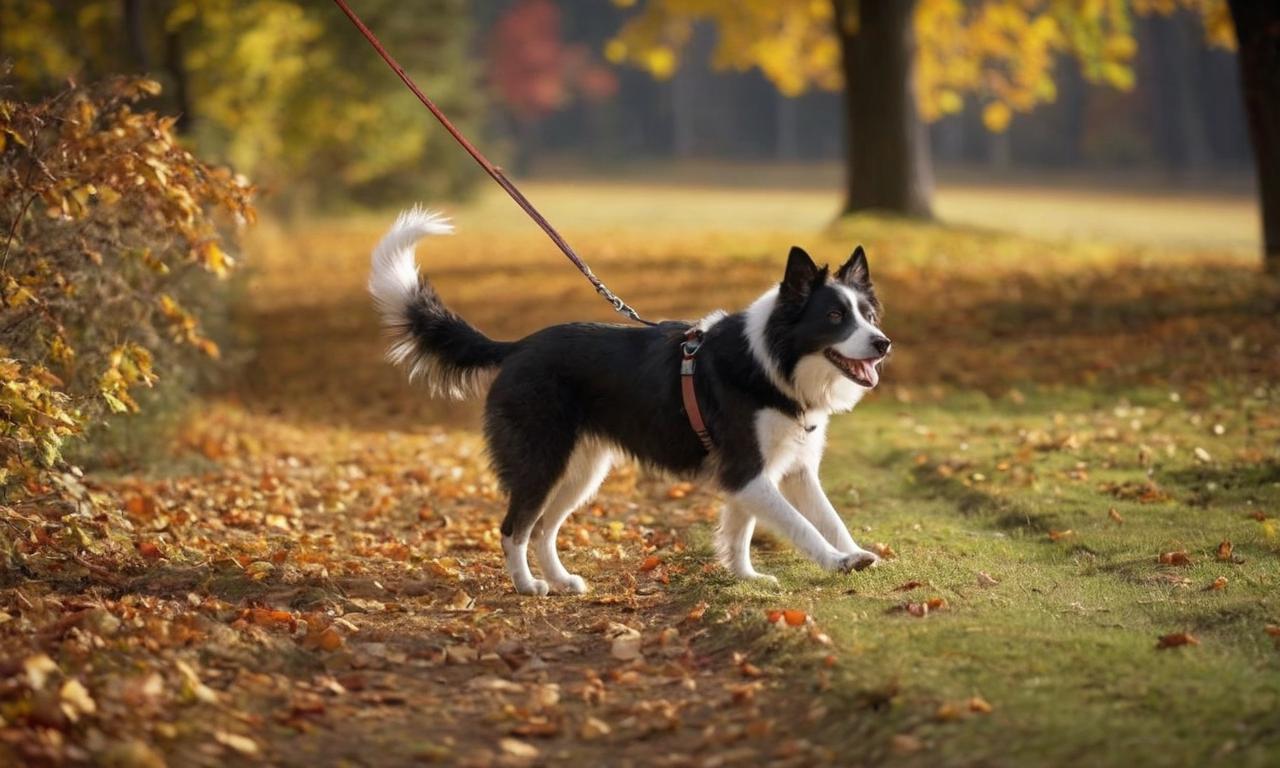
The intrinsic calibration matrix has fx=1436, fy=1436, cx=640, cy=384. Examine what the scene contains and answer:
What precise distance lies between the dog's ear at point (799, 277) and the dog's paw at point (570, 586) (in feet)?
5.95

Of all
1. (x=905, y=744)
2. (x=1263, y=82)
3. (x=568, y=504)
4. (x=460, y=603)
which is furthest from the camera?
(x=1263, y=82)

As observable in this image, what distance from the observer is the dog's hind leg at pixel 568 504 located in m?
7.29

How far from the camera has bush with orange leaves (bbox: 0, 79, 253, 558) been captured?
22.8 ft

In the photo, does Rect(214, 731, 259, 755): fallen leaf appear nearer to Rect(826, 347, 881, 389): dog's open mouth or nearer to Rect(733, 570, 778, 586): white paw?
Rect(733, 570, 778, 586): white paw

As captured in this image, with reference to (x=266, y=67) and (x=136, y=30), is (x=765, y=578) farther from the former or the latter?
(x=266, y=67)

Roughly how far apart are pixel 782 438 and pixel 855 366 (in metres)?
0.50

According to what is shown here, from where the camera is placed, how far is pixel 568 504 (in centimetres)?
744

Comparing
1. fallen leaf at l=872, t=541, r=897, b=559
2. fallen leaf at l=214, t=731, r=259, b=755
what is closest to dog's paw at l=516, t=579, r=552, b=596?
fallen leaf at l=872, t=541, r=897, b=559

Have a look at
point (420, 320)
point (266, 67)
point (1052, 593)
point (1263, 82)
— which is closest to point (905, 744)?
point (1052, 593)

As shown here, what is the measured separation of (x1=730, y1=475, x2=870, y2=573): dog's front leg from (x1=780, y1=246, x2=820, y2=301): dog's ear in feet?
2.90

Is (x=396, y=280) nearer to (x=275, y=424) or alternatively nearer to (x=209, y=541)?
(x=209, y=541)

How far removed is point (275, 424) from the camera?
12852 millimetres

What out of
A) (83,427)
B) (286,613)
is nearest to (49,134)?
(83,427)

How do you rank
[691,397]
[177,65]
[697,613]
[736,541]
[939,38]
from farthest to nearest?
[939,38]
[177,65]
[736,541]
[691,397]
[697,613]
